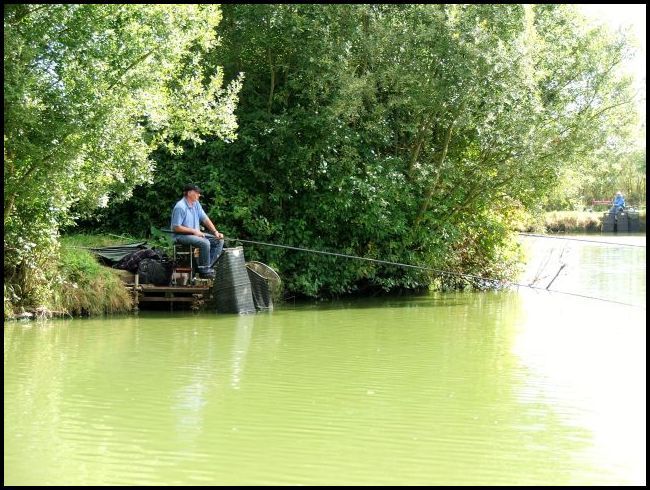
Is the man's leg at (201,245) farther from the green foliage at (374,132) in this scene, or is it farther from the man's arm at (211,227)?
the green foliage at (374,132)

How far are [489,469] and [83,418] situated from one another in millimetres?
3297

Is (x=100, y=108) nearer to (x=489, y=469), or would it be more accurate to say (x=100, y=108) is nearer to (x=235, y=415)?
(x=235, y=415)

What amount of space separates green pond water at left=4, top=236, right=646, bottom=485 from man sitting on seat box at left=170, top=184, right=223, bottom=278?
3.05 ft

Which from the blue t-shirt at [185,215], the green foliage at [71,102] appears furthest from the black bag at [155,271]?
the green foliage at [71,102]

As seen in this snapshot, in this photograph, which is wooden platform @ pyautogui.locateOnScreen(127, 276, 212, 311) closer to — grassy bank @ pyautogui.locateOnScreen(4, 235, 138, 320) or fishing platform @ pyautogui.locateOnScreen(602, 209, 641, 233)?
grassy bank @ pyautogui.locateOnScreen(4, 235, 138, 320)

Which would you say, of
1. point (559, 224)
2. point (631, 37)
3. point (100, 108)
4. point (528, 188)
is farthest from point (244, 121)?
point (559, 224)

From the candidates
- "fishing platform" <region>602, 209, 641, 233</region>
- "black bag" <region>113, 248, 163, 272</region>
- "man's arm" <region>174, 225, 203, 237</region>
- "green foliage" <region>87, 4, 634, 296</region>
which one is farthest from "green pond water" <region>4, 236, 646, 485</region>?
"fishing platform" <region>602, 209, 641, 233</region>

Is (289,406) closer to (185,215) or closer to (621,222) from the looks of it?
(185,215)

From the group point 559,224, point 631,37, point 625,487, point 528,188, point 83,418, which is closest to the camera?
point 625,487

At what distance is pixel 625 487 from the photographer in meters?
5.67

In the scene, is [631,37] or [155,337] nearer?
[155,337]

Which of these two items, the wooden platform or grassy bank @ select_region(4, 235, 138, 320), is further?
the wooden platform

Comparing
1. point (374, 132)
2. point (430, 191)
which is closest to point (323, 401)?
point (374, 132)

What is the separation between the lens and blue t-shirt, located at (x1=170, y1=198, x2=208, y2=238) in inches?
551
